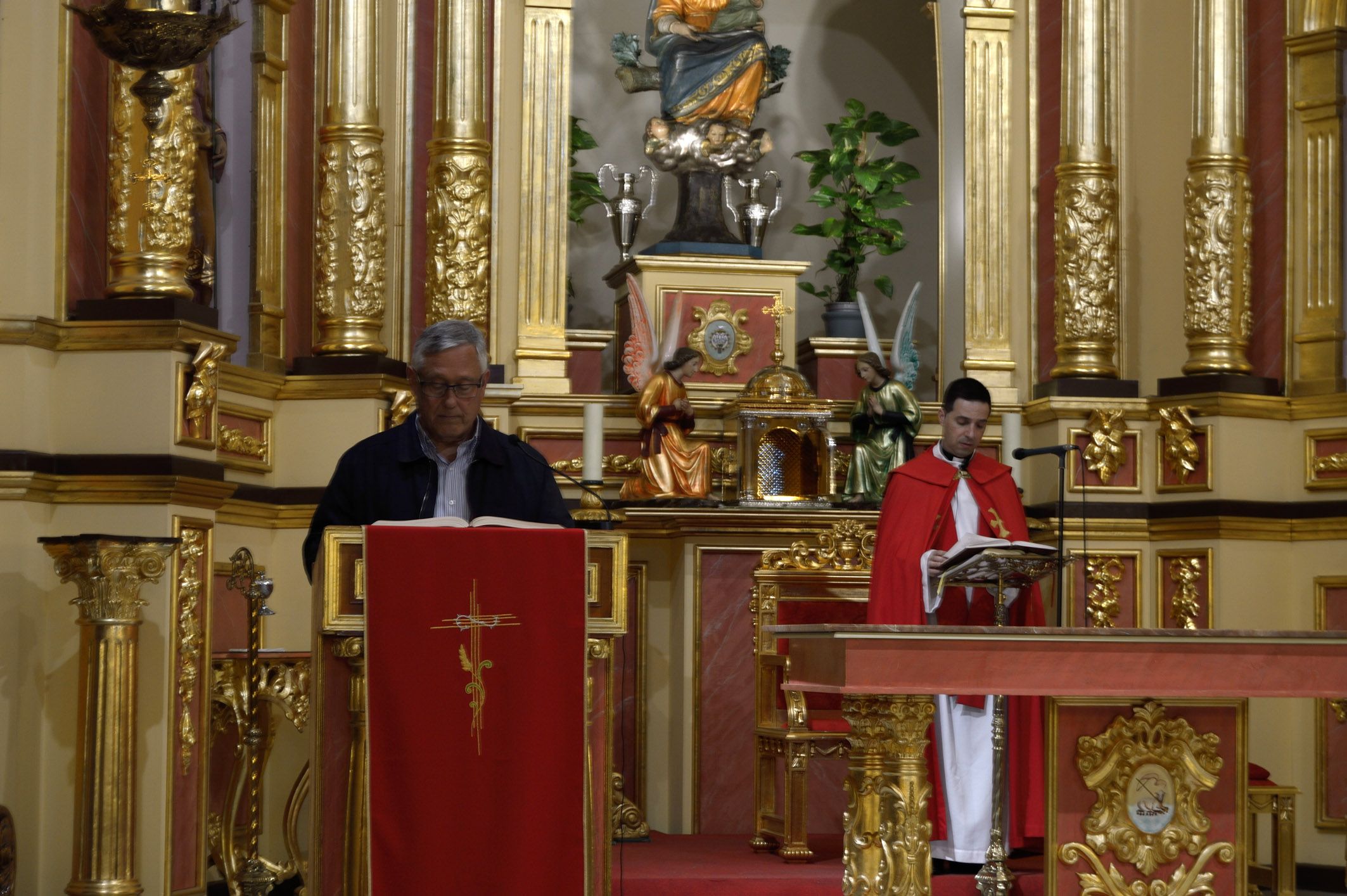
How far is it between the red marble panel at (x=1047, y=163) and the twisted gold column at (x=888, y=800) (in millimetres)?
4266

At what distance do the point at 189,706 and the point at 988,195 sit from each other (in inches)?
195

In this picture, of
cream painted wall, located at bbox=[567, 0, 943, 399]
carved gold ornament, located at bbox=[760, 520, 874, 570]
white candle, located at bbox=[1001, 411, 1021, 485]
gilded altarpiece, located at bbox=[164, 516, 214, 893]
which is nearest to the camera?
gilded altarpiece, located at bbox=[164, 516, 214, 893]

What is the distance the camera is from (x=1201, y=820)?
19.7ft

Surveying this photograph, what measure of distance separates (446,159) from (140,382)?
266cm

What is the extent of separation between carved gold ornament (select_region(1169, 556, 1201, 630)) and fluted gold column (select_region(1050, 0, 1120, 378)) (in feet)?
3.32

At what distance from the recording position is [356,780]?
16.5ft

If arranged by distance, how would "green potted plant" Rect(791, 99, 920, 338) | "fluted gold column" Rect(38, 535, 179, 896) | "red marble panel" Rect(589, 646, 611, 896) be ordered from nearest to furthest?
"red marble panel" Rect(589, 646, 611, 896), "fluted gold column" Rect(38, 535, 179, 896), "green potted plant" Rect(791, 99, 920, 338)

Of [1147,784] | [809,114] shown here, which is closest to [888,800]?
[1147,784]

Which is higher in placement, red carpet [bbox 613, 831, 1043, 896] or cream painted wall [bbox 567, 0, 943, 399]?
cream painted wall [bbox 567, 0, 943, 399]

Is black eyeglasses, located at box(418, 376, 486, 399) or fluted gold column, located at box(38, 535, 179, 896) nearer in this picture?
black eyeglasses, located at box(418, 376, 486, 399)

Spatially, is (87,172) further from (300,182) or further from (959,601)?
(959,601)

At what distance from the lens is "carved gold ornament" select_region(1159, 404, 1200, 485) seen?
9031 millimetres

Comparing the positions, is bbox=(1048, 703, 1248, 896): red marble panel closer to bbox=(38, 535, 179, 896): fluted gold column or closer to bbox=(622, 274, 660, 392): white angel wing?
bbox=(38, 535, 179, 896): fluted gold column

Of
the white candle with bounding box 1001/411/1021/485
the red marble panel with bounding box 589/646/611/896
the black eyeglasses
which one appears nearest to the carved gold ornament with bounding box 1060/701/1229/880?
the red marble panel with bounding box 589/646/611/896
